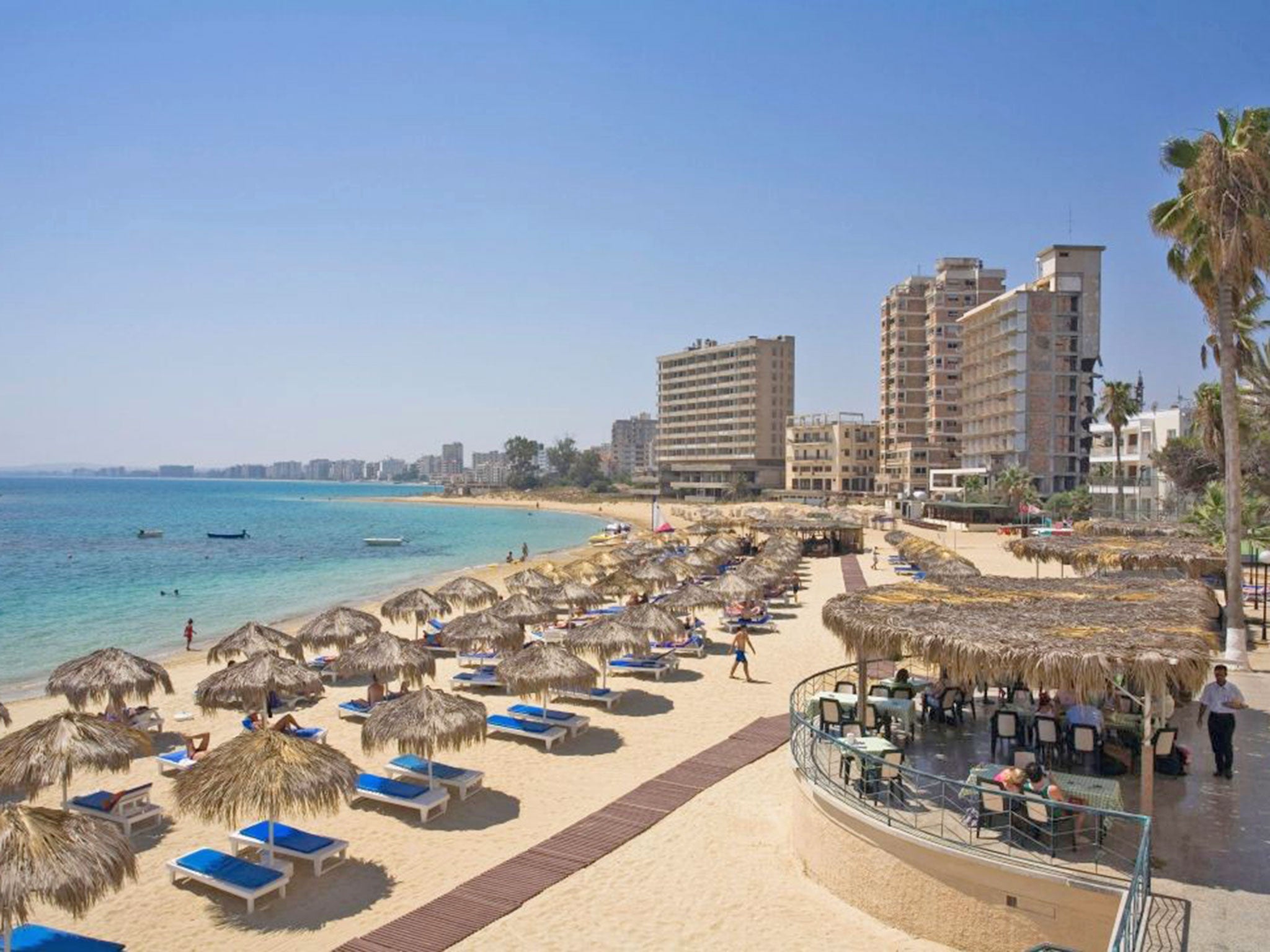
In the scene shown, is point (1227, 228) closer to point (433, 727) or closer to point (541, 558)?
point (433, 727)

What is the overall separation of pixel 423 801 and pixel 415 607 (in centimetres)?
1264

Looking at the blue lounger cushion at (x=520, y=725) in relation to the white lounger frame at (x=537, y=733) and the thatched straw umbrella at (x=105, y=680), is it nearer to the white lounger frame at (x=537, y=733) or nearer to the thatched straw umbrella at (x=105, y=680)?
the white lounger frame at (x=537, y=733)

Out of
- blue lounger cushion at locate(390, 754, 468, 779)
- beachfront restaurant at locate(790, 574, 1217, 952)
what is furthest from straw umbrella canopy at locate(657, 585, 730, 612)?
beachfront restaurant at locate(790, 574, 1217, 952)

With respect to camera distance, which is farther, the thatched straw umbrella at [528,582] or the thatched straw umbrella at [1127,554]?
the thatched straw umbrella at [528,582]

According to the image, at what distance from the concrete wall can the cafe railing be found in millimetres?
120

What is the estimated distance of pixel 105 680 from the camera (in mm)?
16172

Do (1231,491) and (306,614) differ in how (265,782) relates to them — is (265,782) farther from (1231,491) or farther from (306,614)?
(306,614)

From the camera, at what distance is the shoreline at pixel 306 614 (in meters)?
24.2

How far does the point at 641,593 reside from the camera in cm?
3081

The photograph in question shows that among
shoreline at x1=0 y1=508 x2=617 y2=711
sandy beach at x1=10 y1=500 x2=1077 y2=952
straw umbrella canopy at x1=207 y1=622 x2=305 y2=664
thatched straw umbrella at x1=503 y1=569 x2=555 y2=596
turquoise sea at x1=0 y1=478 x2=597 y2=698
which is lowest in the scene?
turquoise sea at x1=0 y1=478 x2=597 y2=698

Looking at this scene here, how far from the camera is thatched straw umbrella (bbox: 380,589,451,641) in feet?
81.5

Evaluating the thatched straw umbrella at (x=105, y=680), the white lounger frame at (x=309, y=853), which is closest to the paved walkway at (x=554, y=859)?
the white lounger frame at (x=309, y=853)

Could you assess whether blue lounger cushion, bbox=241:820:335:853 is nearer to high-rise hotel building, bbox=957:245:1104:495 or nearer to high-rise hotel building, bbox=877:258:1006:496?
high-rise hotel building, bbox=957:245:1104:495

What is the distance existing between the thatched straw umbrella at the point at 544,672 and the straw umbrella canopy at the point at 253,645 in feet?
20.9
